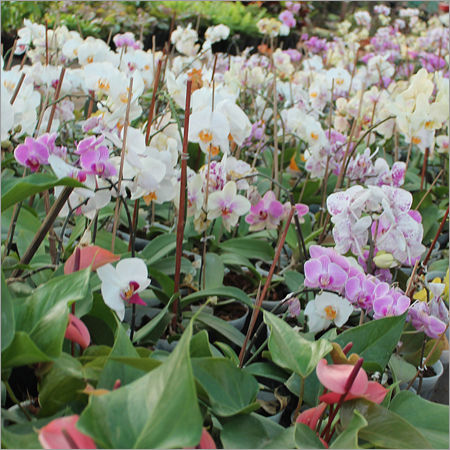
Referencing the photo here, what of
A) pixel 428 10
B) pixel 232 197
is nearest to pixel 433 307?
pixel 232 197

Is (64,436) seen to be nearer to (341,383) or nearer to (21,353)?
(21,353)

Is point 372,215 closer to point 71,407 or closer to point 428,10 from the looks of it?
point 71,407

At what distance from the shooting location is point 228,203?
1.13 m

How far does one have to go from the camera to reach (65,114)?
1.49 metres

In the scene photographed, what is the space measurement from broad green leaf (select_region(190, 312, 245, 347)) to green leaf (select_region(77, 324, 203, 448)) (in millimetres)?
586

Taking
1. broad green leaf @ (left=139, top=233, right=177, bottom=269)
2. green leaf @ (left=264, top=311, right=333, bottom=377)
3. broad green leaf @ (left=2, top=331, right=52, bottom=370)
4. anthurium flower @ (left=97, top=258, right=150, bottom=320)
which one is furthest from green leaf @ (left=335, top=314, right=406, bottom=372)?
broad green leaf @ (left=139, top=233, right=177, bottom=269)

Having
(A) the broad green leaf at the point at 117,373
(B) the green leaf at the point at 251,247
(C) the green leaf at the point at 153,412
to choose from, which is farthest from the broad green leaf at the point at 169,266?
(C) the green leaf at the point at 153,412

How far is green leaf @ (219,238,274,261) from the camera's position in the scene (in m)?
1.44

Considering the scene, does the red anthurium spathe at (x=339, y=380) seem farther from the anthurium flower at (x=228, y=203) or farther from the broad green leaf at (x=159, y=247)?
the broad green leaf at (x=159, y=247)

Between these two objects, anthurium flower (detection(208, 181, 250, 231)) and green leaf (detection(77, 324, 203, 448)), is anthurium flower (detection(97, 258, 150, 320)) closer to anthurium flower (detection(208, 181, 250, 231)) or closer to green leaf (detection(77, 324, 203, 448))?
green leaf (detection(77, 324, 203, 448))

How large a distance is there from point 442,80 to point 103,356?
38.5 inches

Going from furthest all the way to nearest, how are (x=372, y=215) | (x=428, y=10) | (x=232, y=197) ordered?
1. (x=428, y=10)
2. (x=232, y=197)
3. (x=372, y=215)

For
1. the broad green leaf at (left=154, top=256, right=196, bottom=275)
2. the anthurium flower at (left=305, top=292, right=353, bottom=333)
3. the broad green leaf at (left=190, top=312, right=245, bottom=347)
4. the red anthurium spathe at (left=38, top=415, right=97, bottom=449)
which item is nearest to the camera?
the red anthurium spathe at (left=38, top=415, right=97, bottom=449)

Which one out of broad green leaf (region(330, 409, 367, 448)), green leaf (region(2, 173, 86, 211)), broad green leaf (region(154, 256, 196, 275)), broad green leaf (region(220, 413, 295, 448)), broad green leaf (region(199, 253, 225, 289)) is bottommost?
broad green leaf (region(199, 253, 225, 289))
